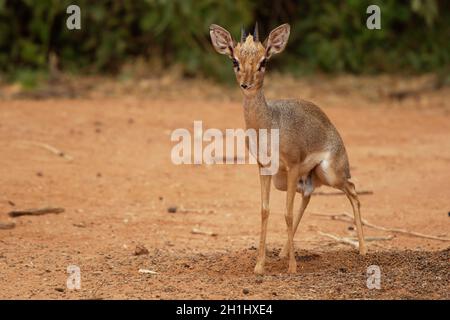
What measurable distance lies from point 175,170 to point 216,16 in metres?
4.75

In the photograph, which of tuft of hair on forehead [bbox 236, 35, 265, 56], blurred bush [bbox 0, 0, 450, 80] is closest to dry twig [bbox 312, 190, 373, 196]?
tuft of hair on forehead [bbox 236, 35, 265, 56]

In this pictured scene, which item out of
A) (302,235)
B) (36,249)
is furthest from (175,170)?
(36,249)

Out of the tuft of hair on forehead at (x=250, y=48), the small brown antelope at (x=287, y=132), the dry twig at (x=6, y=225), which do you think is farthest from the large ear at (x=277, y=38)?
the dry twig at (x=6, y=225)

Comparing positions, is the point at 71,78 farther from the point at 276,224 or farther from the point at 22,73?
the point at 276,224

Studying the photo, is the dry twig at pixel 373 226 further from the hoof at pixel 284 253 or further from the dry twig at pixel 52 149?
the dry twig at pixel 52 149

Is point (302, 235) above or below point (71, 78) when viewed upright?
below

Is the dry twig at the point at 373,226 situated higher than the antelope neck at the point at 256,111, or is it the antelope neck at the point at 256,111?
the antelope neck at the point at 256,111

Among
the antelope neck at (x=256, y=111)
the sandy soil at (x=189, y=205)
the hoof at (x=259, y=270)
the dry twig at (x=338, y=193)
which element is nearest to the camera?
the sandy soil at (x=189, y=205)

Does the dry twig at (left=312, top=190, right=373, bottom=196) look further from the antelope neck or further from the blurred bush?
the blurred bush

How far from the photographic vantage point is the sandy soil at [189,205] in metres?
6.42

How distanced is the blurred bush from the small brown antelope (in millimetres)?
7418

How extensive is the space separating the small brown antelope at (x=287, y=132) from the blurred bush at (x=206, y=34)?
7418 millimetres

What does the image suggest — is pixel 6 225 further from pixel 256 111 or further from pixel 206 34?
pixel 206 34

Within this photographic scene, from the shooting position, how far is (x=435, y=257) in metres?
7.04
